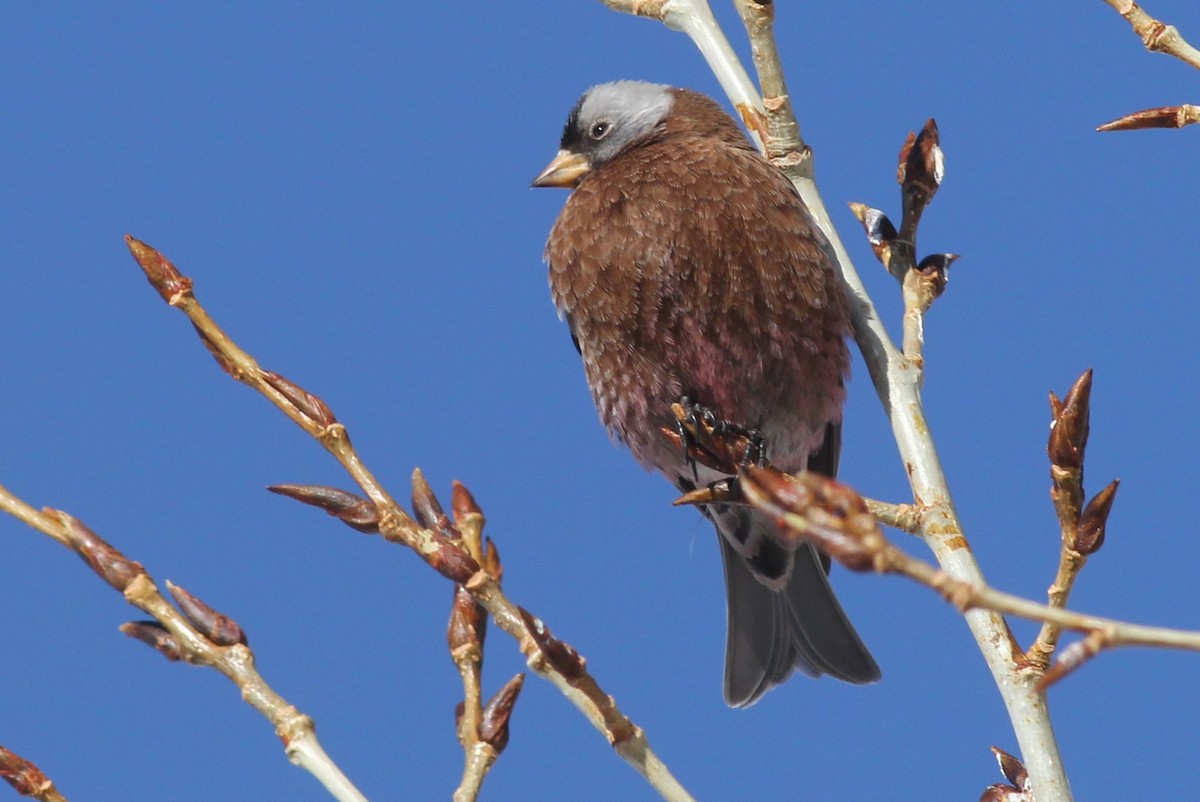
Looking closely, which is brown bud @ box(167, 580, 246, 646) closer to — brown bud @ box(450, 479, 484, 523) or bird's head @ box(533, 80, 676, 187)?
brown bud @ box(450, 479, 484, 523)

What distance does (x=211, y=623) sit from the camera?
2205 mm

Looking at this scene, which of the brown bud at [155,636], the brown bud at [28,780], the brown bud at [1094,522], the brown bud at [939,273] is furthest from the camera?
the brown bud at [939,273]

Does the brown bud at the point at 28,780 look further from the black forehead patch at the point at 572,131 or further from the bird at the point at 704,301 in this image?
the black forehead patch at the point at 572,131

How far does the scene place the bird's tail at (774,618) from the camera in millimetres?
4793

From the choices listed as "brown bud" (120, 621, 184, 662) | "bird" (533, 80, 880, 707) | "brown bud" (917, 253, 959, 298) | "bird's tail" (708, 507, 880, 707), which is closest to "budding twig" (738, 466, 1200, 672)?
"brown bud" (120, 621, 184, 662)

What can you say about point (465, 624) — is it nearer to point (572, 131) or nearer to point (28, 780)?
point (28, 780)

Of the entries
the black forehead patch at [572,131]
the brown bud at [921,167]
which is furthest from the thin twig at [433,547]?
the black forehead patch at [572,131]

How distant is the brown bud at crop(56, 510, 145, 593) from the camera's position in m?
2.17

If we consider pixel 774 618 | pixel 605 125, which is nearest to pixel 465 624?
pixel 774 618

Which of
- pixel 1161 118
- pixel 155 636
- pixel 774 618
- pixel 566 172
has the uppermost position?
pixel 566 172

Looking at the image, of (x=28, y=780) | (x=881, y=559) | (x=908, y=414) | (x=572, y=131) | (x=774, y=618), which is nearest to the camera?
(x=881, y=559)

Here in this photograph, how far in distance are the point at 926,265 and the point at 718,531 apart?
79.9 inches

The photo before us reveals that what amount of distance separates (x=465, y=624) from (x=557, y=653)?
243 mm

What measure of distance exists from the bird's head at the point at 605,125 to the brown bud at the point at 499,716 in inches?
110
